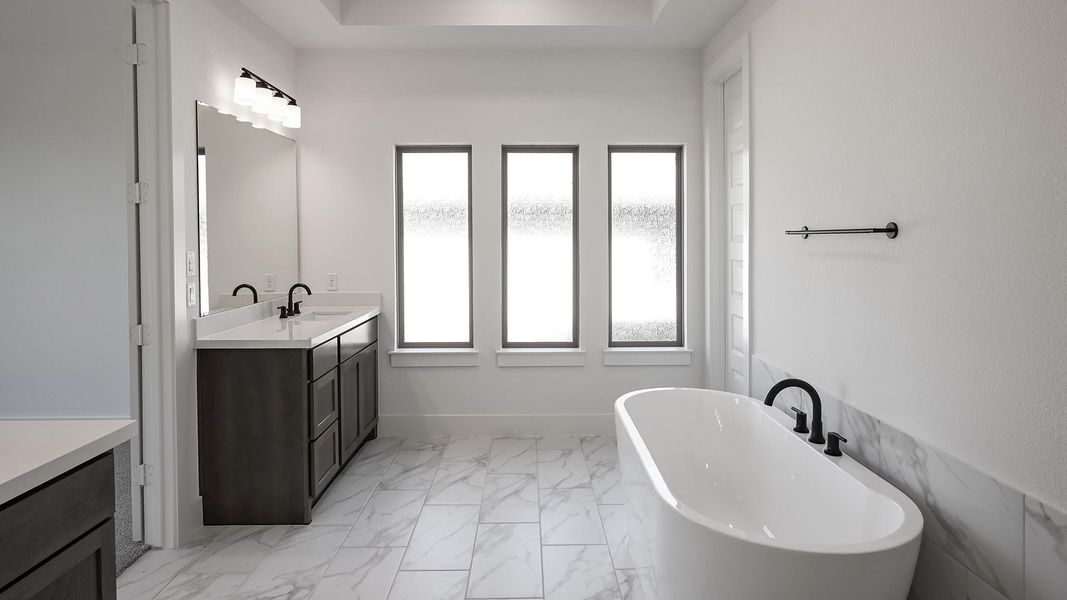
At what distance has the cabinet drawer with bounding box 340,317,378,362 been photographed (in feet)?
11.6

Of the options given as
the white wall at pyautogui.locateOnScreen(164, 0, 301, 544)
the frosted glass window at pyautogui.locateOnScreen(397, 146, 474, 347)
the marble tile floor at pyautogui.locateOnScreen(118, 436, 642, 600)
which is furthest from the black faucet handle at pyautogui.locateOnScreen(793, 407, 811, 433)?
the white wall at pyautogui.locateOnScreen(164, 0, 301, 544)

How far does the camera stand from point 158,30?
2668 mm

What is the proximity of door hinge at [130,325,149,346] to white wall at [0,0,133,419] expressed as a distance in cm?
131

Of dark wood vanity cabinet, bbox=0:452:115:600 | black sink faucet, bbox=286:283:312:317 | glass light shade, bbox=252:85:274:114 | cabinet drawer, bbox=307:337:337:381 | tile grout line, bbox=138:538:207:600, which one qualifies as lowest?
tile grout line, bbox=138:538:207:600

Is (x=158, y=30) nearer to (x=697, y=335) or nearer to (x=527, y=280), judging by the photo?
(x=527, y=280)

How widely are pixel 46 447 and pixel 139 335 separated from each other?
1.66 m

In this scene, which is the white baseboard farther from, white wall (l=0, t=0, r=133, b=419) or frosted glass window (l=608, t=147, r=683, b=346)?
white wall (l=0, t=0, r=133, b=419)

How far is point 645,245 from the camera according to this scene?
4469 mm

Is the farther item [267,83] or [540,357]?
[540,357]

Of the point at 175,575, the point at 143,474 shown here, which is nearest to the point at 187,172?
the point at 143,474

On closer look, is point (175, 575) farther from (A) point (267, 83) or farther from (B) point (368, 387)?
(A) point (267, 83)

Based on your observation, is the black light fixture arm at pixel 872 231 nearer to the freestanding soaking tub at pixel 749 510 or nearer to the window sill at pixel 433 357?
the freestanding soaking tub at pixel 749 510

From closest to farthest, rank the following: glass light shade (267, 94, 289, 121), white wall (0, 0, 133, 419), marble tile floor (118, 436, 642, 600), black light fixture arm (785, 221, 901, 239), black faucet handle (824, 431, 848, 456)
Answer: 1. black light fixture arm (785, 221, 901, 239)
2. black faucet handle (824, 431, 848, 456)
3. marble tile floor (118, 436, 642, 600)
4. glass light shade (267, 94, 289, 121)
5. white wall (0, 0, 133, 419)

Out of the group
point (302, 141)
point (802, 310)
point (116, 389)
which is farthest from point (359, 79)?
point (802, 310)
